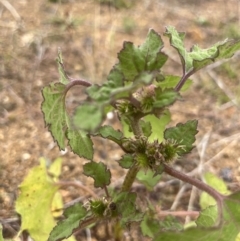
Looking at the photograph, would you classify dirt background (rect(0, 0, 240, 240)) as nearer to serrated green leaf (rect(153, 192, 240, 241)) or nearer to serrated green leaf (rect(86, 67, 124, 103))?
serrated green leaf (rect(153, 192, 240, 241))

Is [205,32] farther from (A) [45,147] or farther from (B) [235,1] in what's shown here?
(A) [45,147]

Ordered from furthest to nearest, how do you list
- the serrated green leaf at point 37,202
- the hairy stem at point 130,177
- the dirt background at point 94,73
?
the dirt background at point 94,73 → the serrated green leaf at point 37,202 → the hairy stem at point 130,177

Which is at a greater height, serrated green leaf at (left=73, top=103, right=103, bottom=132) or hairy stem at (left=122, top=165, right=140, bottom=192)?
serrated green leaf at (left=73, top=103, right=103, bottom=132)

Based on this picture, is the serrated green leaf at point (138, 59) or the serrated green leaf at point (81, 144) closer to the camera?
the serrated green leaf at point (138, 59)

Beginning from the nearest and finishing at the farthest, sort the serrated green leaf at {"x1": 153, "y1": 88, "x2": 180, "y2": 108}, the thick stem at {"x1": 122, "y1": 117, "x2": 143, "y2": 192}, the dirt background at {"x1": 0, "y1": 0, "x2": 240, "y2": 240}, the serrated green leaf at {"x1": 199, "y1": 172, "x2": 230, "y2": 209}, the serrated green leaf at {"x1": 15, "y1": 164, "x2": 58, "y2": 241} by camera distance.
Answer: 1. the serrated green leaf at {"x1": 153, "y1": 88, "x2": 180, "y2": 108}
2. the thick stem at {"x1": 122, "y1": 117, "x2": 143, "y2": 192}
3. the serrated green leaf at {"x1": 15, "y1": 164, "x2": 58, "y2": 241}
4. the serrated green leaf at {"x1": 199, "y1": 172, "x2": 230, "y2": 209}
5. the dirt background at {"x1": 0, "y1": 0, "x2": 240, "y2": 240}

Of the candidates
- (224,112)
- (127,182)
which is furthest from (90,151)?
(224,112)

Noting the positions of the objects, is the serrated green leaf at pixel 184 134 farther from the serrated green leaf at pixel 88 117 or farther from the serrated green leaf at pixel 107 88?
the serrated green leaf at pixel 88 117

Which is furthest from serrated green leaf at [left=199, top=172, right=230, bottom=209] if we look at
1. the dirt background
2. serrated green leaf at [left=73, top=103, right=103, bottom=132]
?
serrated green leaf at [left=73, top=103, right=103, bottom=132]

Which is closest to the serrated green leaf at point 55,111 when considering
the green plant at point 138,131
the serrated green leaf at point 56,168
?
the green plant at point 138,131
